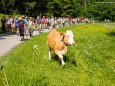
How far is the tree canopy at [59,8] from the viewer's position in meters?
63.5

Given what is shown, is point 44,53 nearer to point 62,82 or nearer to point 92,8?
point 62,82

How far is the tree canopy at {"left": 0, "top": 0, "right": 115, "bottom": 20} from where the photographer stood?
2498 inches

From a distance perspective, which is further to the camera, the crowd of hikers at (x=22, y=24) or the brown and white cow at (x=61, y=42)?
the crowd of hikers at (x=22, y=24)

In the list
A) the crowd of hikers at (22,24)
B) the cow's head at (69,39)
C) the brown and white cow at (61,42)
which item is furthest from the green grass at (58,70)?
the crowd of hikers at (22,24)

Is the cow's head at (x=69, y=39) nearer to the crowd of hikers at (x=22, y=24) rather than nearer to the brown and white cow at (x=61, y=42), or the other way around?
the brown and white cow at (x=61, y=42)

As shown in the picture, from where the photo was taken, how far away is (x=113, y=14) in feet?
409

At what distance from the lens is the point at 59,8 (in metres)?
96.8

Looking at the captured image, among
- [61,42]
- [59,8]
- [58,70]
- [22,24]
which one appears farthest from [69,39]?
[59,8]

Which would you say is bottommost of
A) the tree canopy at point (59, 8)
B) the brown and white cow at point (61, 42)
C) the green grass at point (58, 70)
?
the tree canopy at point (59, 8)

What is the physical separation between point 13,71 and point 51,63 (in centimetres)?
324

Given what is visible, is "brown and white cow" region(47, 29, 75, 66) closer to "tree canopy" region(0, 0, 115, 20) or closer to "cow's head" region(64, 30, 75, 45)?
"cow's head" region(64, 30, 75, 45)

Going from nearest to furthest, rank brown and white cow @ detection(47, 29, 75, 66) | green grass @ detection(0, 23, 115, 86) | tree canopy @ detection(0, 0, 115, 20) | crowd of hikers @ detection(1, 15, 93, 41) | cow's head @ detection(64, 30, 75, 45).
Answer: green grass @ detection(0, 23, 115, 86)
cow's head @ detection(64, 30, 75, 45)
brown and white cow @ detection(47, 29, 75, 66)
crowd of hikers @ detection(1, 15, 93, 41)
tree canopy @ detection(0, 0, 115, 20)

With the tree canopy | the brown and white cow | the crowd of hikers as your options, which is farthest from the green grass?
the tree canopy

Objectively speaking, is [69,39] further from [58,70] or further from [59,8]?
[59,8]
